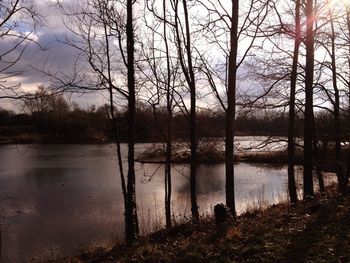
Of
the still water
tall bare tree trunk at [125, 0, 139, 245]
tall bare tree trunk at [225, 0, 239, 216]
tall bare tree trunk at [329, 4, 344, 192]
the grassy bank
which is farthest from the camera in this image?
tall bare tree trunk at [329, 4, 344, 192]

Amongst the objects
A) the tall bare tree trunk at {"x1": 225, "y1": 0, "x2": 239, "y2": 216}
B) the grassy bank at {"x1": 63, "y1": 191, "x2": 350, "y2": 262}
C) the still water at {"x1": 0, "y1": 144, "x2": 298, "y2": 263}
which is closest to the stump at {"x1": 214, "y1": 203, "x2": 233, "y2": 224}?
the grassy bank at {"x1": 63, "y1": 191, "x2": 350, "y2": 262}

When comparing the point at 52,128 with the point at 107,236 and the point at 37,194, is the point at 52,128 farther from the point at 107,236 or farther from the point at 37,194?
the point at 107,236

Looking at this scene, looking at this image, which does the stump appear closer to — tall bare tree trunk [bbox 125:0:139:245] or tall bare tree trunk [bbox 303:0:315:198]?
tall bare tree trunk [bbox 125:0:139:245]

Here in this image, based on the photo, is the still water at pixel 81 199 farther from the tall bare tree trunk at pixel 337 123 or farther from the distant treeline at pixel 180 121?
the tall bare tree trunk at pixel 337 123

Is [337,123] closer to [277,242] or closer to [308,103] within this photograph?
[308,103]

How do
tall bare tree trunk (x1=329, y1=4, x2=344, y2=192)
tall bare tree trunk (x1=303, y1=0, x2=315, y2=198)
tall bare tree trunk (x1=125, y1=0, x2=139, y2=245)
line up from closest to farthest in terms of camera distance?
tall bare tree trunk (x1=125, y1=0, x2=139, y2=245) → tall bare tree trunk (x1=303, y1=0, x2=315, y2=198) → tall bare tree trunk (x1=329, y1=4, x2=344, y2=192)

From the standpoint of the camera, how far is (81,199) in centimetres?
2169

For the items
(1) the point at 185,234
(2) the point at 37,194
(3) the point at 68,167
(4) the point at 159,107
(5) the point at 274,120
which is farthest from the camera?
(3) the point at 68,167

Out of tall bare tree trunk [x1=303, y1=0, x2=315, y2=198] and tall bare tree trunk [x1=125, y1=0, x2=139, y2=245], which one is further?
tall bare tree trunk [x1=303, y1=0, x2=315, y2=198]

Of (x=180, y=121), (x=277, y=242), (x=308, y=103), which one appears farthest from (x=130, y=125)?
(x=180, y=121)

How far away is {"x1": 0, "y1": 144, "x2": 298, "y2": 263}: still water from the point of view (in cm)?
1444

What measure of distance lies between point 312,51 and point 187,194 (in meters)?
11.7

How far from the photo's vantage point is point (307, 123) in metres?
13.2

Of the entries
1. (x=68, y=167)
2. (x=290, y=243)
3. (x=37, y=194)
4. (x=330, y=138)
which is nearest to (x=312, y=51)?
(x=330, y=138)
